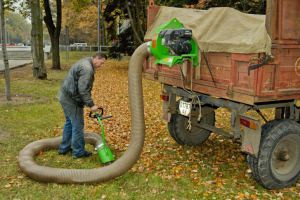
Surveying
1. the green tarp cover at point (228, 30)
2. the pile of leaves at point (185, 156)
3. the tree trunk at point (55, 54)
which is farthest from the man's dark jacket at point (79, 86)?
the tree trunk at point (55, 54)

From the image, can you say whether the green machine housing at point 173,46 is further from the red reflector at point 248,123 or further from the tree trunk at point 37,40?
the tree trunk at point 37,40

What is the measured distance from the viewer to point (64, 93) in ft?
20.7

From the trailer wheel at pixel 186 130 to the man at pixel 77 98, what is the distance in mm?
1732

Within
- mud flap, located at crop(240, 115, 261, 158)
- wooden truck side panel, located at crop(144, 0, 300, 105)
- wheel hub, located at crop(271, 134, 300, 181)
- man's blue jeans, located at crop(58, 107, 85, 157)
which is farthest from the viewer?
man's blue jeans, located at crop(58, 107, 85, 157)

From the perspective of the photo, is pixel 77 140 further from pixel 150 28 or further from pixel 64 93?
pixel 150 28

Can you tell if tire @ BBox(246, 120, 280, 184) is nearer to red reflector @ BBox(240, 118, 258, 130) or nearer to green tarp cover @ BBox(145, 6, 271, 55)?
red reflector @ BBox(240, 118, 258, 130)

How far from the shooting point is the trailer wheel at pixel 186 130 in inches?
285

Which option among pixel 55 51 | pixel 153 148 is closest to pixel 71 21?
pixel 55 51

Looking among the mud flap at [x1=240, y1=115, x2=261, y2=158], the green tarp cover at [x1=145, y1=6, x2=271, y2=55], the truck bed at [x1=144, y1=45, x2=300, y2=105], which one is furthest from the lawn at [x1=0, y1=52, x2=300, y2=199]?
the green tarp cover at [x1=145, y1=6, x2=271, y2=55]

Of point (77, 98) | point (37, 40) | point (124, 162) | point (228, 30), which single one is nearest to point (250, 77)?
point (228, 30)

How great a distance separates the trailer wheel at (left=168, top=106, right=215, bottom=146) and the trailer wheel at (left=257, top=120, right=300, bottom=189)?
1804mm

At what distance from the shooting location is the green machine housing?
5.32 metres

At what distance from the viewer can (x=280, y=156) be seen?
218 inches

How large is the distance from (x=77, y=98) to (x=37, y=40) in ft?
40.2
